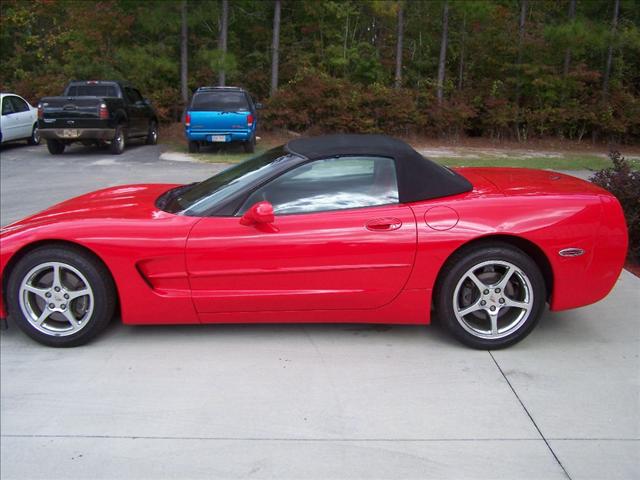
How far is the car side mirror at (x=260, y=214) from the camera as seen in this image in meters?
3.88

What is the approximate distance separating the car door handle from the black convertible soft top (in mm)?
187

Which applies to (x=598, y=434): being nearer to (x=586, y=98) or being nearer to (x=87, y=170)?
(x=87, y=170)

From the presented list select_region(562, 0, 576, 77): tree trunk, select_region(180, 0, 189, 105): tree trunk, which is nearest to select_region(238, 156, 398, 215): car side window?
select_region(180, 0, 189, 105): tree trunk

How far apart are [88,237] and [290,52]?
20.5 m

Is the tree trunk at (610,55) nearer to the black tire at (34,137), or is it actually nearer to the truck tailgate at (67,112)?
the truck tailgate at (67,112)

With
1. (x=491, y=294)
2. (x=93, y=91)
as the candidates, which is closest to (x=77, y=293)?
(x=491, y=294)

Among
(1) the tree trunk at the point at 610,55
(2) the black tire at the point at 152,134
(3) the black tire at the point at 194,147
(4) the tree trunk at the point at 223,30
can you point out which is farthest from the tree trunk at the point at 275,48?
(1) the tree trunk at the point at 610,55

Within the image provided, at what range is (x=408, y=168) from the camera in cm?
422

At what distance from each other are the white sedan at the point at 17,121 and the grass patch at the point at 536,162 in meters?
10.6

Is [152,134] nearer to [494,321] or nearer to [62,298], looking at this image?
[62,298]

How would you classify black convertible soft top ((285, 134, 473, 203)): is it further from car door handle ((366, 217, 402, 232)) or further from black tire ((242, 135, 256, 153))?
black tire ((242, 135, 256, 153))

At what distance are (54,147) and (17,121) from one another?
5.92ft

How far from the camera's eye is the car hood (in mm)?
4215

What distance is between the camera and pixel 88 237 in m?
4.02
